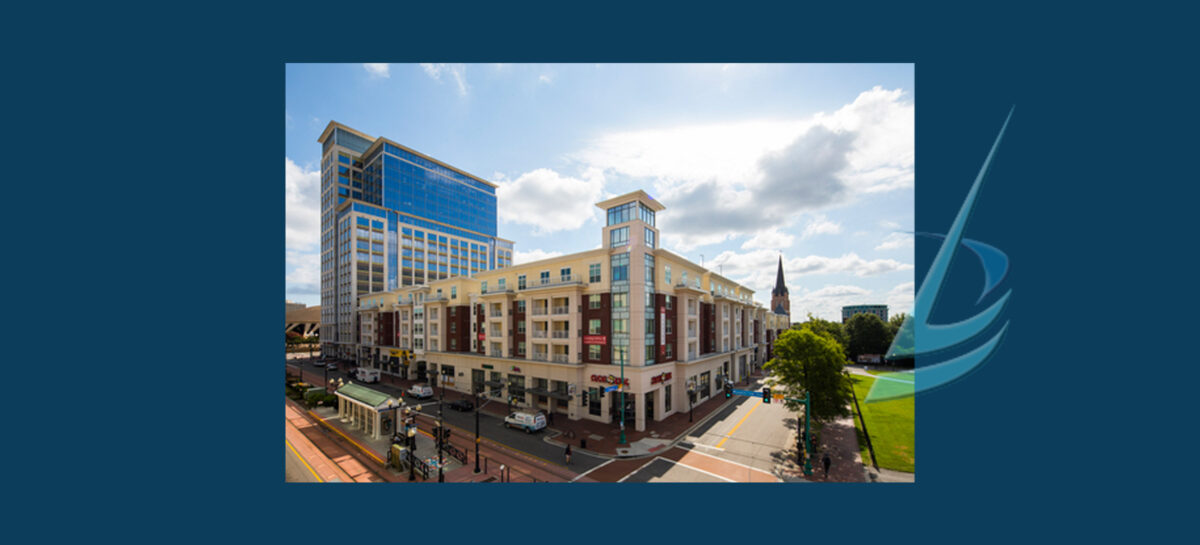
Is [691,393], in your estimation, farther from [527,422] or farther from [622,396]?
[527,422]

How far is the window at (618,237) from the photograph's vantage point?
2650 centimetres

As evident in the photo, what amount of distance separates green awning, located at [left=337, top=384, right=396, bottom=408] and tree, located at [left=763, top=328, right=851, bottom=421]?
2468 cm

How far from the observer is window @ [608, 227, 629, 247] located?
86.9ft

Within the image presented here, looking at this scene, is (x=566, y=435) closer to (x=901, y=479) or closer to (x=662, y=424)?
(x=662, y=424)

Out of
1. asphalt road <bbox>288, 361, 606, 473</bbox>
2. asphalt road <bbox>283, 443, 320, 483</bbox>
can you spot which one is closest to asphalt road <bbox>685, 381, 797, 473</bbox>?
asphalt road <bbox>288, 361, 606, 473</bbox>

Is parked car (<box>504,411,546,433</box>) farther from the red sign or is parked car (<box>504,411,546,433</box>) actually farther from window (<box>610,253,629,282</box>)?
window (<box>610,253,629,282</box>)

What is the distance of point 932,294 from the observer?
10.9m

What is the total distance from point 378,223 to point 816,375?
6812 centimetres

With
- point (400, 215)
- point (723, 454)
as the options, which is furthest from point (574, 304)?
point (400, 215)

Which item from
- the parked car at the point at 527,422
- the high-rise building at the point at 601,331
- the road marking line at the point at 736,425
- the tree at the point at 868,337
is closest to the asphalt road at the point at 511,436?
the parked car at the point at 527,422

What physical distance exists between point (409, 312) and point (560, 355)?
100 ft

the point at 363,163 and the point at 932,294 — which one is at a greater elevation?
the point at 363,163

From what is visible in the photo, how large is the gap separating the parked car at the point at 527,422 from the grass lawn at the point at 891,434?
19.0 m

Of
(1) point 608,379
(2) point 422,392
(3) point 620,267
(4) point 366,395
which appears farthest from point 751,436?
(2) point 422,392
